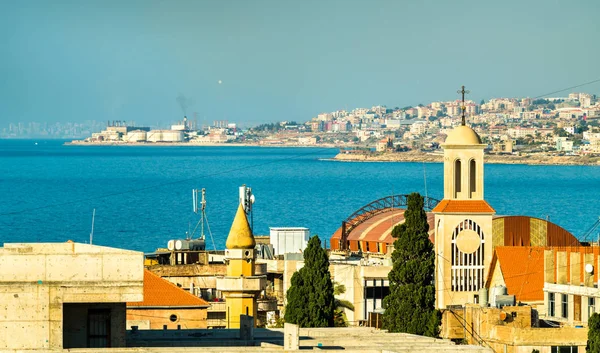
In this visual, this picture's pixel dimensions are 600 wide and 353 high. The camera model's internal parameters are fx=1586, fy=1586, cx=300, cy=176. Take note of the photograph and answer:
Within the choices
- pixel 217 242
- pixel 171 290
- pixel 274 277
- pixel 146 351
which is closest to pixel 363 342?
pixel 146 351

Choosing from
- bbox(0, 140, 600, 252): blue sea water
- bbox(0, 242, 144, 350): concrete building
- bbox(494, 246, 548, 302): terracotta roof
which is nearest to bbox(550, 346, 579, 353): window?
bbox(494, 246, 548, 302): terracotta roof

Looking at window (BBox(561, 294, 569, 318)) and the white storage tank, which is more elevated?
the white storage tank

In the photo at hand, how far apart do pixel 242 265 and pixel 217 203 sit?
114m

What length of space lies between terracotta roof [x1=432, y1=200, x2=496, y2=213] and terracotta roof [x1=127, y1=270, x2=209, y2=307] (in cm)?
731

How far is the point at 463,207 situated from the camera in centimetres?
4241

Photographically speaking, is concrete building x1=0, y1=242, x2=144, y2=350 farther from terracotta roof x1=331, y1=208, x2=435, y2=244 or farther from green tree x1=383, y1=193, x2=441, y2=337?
terracotta roof x1=331, y1=208, x2=435, y2=244

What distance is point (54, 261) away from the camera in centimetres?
1998

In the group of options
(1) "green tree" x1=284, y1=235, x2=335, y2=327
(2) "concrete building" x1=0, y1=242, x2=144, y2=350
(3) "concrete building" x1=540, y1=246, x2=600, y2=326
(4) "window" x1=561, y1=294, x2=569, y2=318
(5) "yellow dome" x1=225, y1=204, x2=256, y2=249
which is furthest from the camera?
(1) "green tree" x1=284, y1=235, x2=335, y2=327

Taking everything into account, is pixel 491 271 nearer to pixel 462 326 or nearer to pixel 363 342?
pixel 462 326

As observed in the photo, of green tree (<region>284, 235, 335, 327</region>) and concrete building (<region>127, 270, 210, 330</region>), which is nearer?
concrete building (<region>127, 270, 210, 330</region>)

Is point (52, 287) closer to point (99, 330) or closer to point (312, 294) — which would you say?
point (99, 330)

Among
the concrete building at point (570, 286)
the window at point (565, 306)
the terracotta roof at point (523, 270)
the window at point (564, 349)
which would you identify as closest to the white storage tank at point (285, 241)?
the terracotta roof at point (523, 270)

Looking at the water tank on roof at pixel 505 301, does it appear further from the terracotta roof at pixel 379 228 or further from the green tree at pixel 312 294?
the terracotta roof at pixel 379 228

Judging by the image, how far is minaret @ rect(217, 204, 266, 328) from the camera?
34156mm
